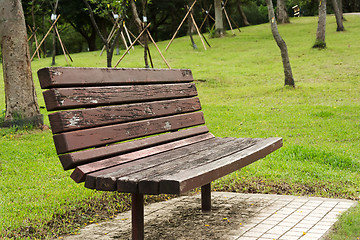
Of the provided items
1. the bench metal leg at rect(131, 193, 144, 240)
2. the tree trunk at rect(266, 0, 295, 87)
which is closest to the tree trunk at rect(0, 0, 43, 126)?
the bench metal leg at rect(131, 193, 144, 240)

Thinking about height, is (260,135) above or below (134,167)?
below

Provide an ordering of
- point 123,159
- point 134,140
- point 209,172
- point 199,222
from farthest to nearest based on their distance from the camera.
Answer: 1. point 199,222
2. point 134,140
3. point 123,159
4. point 209,172

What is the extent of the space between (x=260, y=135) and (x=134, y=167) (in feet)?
14.9

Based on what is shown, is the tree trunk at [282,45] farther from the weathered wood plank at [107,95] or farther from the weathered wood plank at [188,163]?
the weathered wood plank at [188,163]

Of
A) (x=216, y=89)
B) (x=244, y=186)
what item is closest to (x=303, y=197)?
(x=244, y=186)

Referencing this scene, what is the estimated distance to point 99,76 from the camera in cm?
343

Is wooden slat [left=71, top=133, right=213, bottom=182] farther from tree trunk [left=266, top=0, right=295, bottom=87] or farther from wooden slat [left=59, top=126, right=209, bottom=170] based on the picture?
tree trunk [left=266, top=0, right=295, bottom=87]

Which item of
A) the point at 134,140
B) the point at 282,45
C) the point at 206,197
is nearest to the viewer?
the point at 134,140

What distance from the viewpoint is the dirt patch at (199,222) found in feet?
11.5

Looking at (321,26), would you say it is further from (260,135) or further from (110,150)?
(110,150)

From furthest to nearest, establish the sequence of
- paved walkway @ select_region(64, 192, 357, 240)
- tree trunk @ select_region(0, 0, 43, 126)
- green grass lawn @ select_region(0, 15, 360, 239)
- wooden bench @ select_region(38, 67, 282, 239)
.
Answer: tree trunk @ select_region(0, 0, 43, 126) → green grass lawn @ select_region(0, 15, 360, 239) → paved walkway @ select_region(64, 192, 357, 240) → wooden bench @ select_region(38, 67, 282, 239)

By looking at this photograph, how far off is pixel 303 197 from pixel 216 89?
9.15 m

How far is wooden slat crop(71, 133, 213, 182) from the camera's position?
2.94 metres

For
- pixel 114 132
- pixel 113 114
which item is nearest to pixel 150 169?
pixel 114 132
